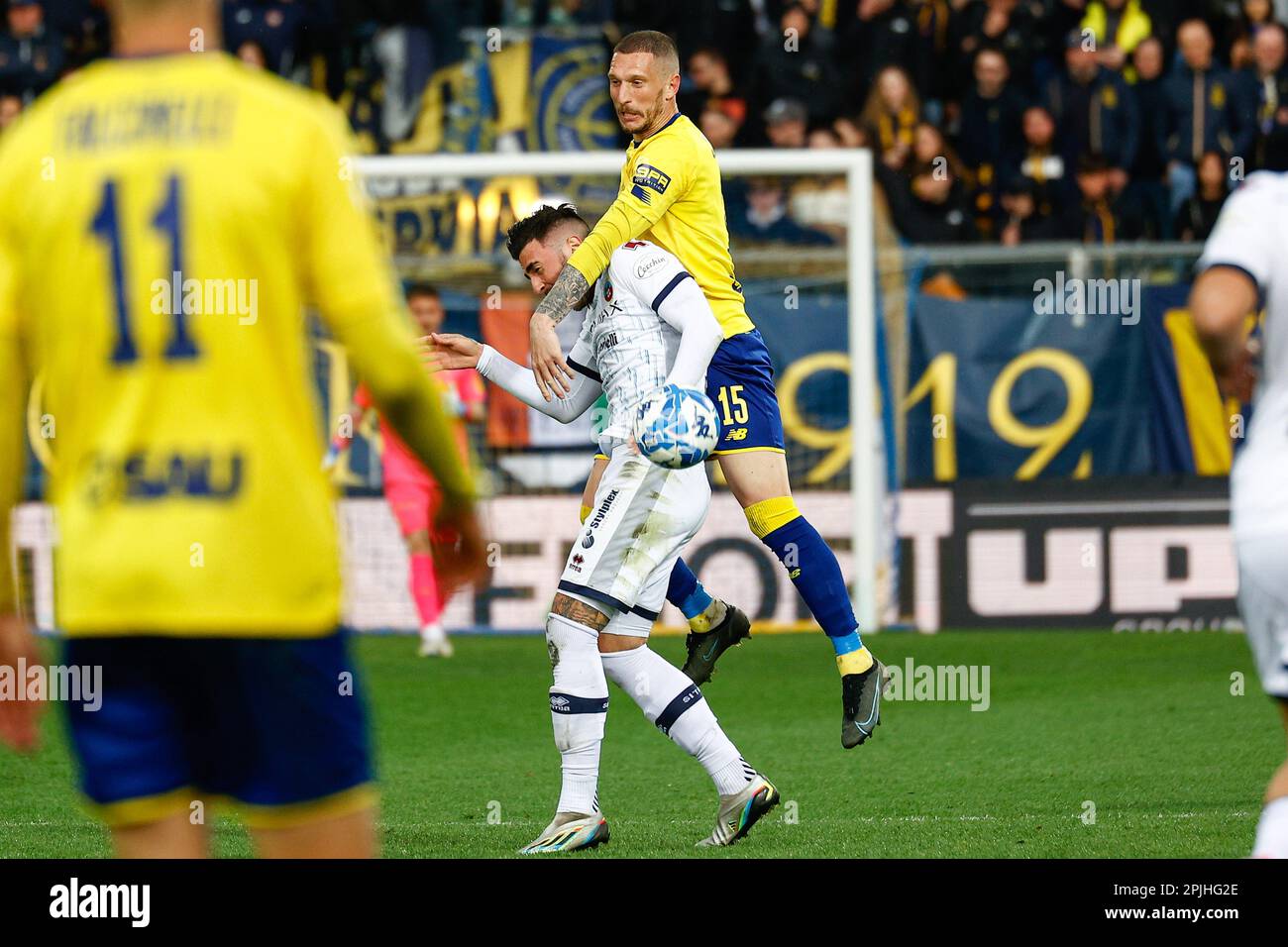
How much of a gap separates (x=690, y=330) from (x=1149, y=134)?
30.3ft

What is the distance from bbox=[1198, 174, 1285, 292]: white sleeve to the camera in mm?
3240

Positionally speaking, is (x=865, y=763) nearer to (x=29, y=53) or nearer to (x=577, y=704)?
(x=577, y=704)

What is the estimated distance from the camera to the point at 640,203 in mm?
6137

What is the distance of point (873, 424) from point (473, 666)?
2.96 metres

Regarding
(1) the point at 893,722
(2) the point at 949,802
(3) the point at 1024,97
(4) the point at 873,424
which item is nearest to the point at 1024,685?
(1) the point at 893,722

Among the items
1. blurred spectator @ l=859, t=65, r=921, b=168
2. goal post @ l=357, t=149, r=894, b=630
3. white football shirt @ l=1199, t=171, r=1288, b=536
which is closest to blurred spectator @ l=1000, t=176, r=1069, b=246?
blurred spectator @ l=859, t=65, r=921, b=168

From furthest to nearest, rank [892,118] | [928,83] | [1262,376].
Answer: [928,83]
[892,118]
[1262,376]

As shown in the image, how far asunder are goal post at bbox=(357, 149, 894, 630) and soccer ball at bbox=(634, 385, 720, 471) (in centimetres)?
611

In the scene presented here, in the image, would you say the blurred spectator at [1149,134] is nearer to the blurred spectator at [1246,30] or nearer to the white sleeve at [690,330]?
the blurred spectator at [1246,30]

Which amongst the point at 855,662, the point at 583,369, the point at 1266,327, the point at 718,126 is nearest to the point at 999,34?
the point at 718,126

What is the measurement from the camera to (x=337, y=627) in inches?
107

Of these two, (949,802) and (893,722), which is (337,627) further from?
(893,722)

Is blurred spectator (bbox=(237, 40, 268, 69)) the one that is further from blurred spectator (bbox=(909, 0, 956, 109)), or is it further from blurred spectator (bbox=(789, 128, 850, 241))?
blurred spectator (bbox=(909, 0, 956, 109))

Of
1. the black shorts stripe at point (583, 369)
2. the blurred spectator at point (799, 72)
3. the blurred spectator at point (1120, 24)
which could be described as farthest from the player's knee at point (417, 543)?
the blurred spectator at point (1120, 24)
